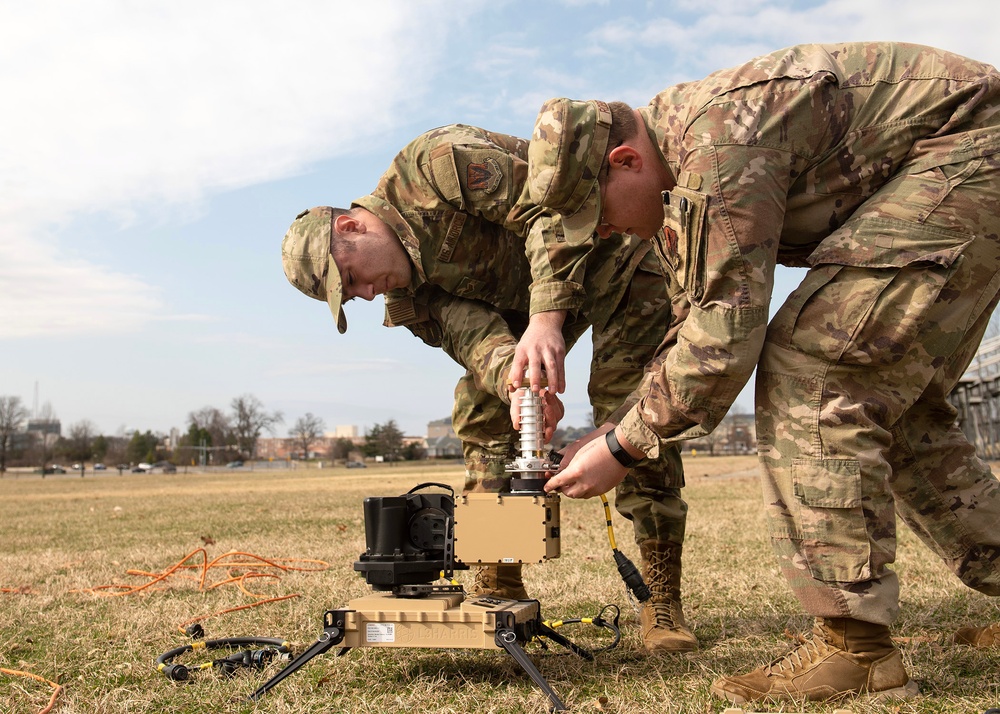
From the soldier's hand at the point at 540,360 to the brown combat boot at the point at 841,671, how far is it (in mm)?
1219

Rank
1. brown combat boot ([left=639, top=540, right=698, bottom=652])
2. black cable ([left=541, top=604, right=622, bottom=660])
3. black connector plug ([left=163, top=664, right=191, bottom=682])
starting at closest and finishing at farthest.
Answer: black connector plug ([left=163, top=664, right=191, bottom=682]) < black cable ([left=541, top=604, right=622, bottom=660]) < brown combat boot ([left=639, top=540, right=698, bottom=652])

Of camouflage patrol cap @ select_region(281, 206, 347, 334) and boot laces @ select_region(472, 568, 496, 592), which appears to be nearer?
boot laces @ select_region(472, 568, 496, 592)

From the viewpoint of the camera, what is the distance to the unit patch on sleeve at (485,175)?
3916 mm

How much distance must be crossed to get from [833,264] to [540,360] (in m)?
1.17

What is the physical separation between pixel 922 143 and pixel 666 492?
1.87 m

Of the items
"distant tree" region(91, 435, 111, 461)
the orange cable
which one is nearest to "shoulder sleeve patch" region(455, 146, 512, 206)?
the orange cable

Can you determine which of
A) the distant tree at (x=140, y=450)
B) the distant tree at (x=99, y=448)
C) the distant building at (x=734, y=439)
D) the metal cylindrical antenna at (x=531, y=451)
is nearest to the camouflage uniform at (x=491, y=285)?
the metal cylindrical antenna at (x=531, y=451)

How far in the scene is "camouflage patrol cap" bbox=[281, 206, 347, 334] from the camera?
399cm

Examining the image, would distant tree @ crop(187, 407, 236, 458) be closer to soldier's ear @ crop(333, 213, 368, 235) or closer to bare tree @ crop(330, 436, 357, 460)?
bare tree @ crop(330, 436, 357, 460)

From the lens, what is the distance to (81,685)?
3139 millimetres

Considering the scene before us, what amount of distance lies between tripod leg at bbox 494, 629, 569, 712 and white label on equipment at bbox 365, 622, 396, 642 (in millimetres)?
370

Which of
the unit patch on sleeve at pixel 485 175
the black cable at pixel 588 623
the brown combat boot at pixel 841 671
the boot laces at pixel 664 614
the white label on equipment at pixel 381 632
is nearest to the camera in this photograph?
the brown combat boot at pixel 841 671

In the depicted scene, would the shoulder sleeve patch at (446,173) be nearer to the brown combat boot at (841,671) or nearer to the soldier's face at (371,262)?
the soldier's face at (371,262)

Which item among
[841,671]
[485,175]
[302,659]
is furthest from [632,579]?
[485,175]
